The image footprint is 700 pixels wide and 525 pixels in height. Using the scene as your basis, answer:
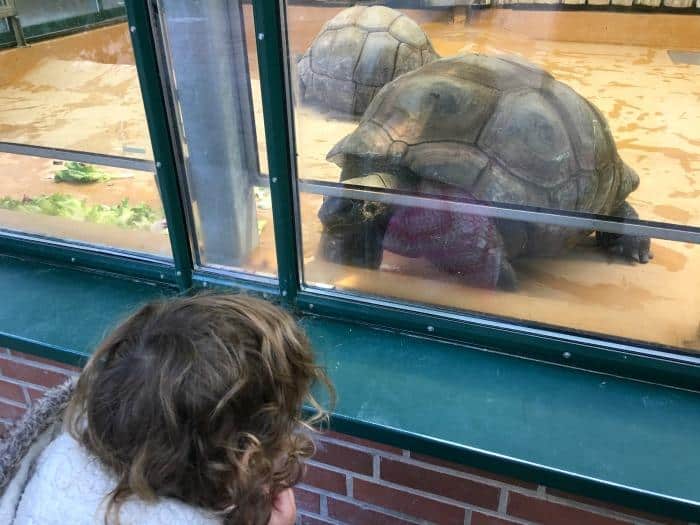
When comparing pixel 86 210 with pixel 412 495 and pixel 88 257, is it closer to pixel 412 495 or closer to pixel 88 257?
pixel 88 257

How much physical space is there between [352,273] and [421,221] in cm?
37

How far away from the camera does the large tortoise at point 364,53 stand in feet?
9.92

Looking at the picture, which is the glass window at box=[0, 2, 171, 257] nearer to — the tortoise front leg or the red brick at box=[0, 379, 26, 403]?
the red brick at box=[0, 379, 26, 403]

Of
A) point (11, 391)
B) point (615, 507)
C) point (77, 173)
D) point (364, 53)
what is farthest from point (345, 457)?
point (364, 53)

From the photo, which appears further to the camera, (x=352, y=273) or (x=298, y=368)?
(x=352, y=273)

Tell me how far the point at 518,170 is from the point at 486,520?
131 centimetres

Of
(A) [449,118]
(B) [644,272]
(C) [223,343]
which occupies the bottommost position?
(B) [644,272]

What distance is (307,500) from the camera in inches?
55.1

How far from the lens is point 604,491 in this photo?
1.01 meters

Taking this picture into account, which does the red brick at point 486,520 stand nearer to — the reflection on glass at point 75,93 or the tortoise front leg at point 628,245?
the tortoise front leg at point 628,245

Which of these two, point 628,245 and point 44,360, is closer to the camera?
point 44,360

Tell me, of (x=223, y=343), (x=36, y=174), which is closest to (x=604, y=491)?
(x=223, y=343)

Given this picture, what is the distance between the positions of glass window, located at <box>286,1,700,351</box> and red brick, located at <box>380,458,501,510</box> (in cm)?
37

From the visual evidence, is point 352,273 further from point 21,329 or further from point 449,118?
point 449,118
